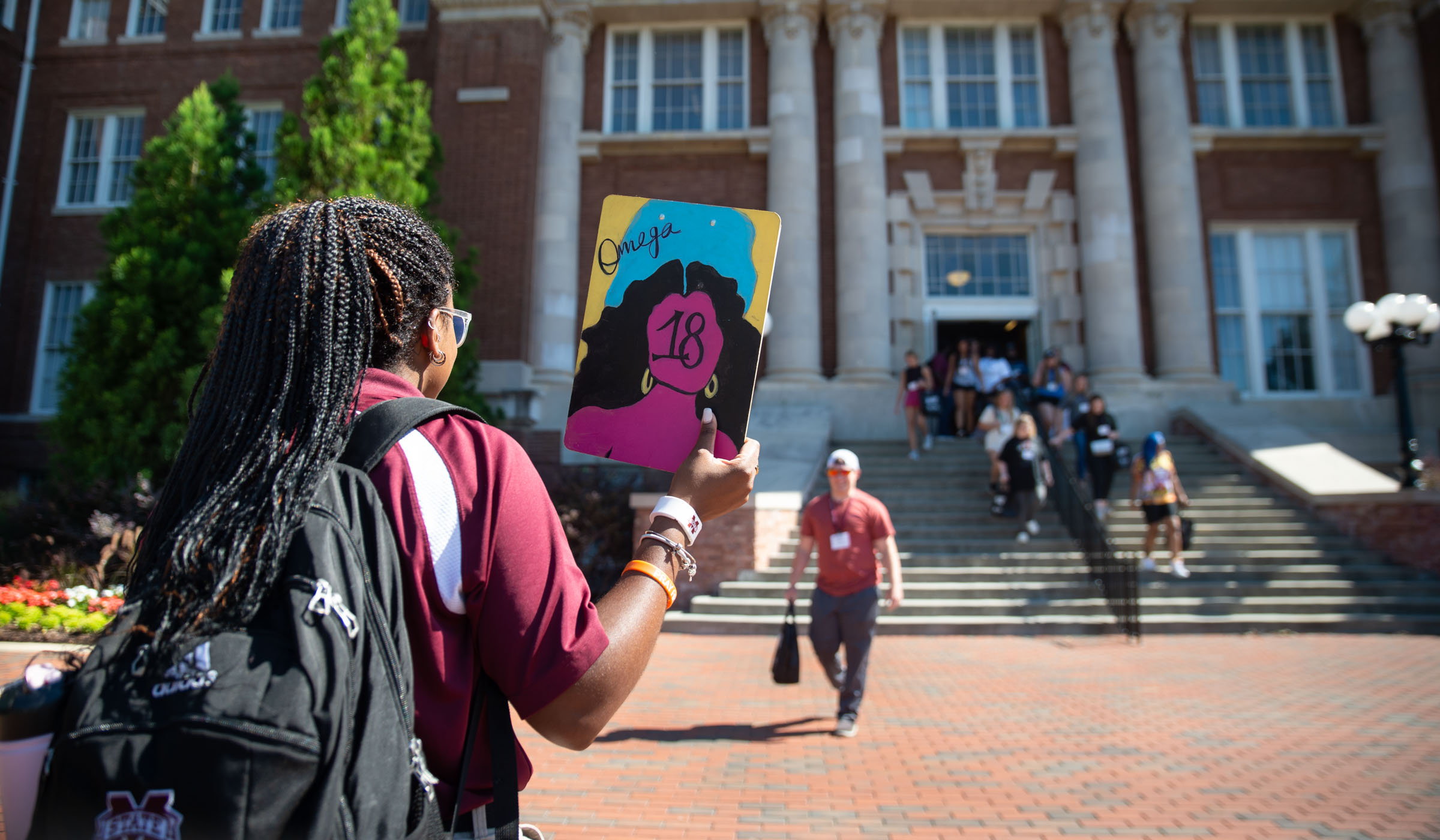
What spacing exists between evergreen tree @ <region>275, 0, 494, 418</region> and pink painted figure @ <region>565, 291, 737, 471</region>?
9873 mm

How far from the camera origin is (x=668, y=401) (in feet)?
5.79

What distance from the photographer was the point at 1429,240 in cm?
1650

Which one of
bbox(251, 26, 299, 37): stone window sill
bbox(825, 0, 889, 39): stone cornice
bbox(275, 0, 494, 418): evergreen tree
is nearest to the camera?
bbox(275, 0, 494, 418): evergreen tree

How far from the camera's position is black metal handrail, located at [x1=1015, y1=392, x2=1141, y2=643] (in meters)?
9.16

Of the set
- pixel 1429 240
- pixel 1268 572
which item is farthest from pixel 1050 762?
pixel 1429 240

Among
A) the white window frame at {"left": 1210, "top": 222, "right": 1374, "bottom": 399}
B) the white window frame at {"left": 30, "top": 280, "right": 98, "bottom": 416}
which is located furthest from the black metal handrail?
the white window frame at {"left": 30, "top": 280, "right": 98, "bottom": 416}

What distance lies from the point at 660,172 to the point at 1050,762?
50.7 ft

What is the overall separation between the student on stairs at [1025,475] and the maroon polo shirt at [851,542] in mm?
6254

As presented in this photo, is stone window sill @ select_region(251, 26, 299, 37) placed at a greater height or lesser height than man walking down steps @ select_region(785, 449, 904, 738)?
greater

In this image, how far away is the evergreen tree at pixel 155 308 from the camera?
40.4ft

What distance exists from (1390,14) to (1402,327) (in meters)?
9.59

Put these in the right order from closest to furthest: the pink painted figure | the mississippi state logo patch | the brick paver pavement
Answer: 1. the mississippi state logo patch
2. the pink painted figure
3. the brick paver pavement

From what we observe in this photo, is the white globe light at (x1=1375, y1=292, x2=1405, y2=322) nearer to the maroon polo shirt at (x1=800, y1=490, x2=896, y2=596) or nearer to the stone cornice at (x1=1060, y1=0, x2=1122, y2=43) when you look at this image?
the stone cornice at (x1=1060, y1=0, x2=1122, y2=43)

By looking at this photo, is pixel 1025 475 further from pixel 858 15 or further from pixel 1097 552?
pixel 858 15
